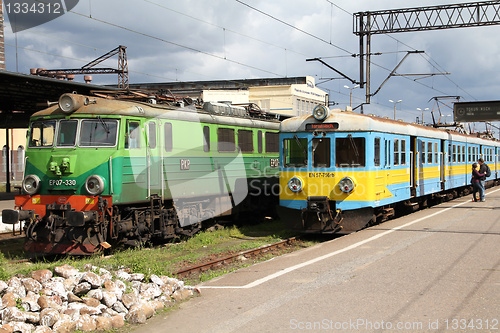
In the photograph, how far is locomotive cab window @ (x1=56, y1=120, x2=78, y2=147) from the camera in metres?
11.0

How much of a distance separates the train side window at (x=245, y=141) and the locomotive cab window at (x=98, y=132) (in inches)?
197

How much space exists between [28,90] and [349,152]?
12.2m

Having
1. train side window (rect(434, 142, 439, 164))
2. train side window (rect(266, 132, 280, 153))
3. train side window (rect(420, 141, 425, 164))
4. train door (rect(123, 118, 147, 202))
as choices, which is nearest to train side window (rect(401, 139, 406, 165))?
train side window (rect(420, 141, 425, 164))

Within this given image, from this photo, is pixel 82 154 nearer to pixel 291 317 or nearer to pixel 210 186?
pixel 210 186

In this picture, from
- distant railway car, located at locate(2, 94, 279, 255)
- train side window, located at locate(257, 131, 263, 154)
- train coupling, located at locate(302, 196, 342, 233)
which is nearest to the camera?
distant railway car, located at locate(2, 94, 279, 255)

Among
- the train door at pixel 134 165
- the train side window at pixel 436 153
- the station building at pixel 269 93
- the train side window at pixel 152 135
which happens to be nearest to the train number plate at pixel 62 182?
the train door at pixel 134 165

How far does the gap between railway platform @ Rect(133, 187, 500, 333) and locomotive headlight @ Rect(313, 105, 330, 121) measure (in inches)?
129

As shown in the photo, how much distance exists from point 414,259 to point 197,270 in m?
4.07

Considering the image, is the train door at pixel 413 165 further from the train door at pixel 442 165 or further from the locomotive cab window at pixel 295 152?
the locomotive cab window at pixel 295 152

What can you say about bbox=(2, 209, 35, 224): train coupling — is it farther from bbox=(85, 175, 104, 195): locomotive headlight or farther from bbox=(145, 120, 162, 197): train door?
bbox=(145, 120, 162, 197): train door

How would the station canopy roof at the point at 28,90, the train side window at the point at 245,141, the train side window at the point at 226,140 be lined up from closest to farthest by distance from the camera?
the train side window at the point at 226,140
the train side window at the point at 245,141
the station canopy roof at the point at 28,90

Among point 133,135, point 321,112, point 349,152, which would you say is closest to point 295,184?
point 349,152

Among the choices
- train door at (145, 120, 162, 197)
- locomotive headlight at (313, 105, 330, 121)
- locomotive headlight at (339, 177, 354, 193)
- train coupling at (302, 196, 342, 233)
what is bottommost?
train coupling at (302, 196, 342, 233)

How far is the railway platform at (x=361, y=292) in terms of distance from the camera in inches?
234
